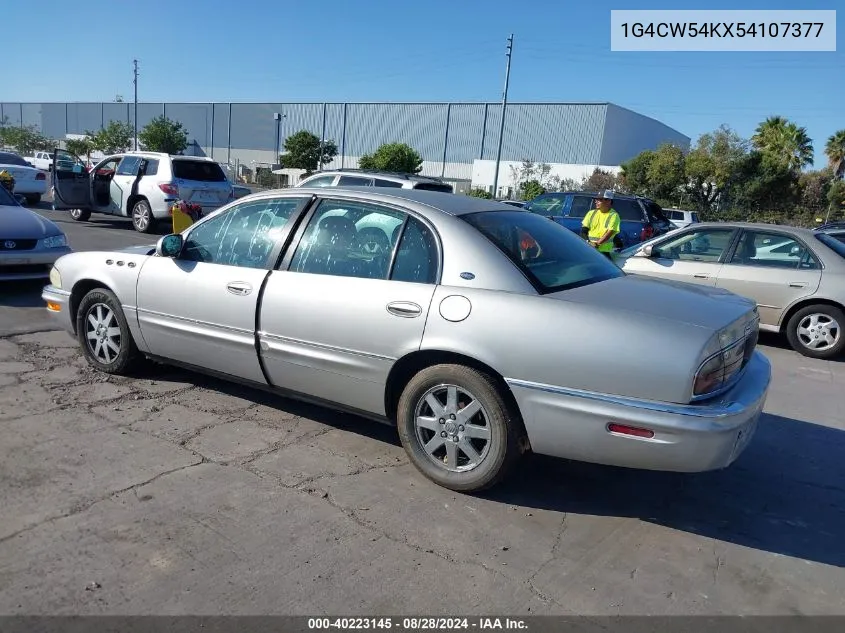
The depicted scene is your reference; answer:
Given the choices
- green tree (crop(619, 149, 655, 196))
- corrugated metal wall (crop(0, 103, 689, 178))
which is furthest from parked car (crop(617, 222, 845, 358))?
corrugated metal wall (crop(0, 103, 689, 178))

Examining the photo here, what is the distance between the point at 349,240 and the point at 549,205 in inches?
479

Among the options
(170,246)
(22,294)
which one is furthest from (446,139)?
(170,246)

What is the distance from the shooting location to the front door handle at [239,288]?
404 centimetres

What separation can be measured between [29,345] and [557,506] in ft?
16.0

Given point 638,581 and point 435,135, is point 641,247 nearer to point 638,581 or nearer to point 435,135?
point 638,581

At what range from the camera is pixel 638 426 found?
2.95m

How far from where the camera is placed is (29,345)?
572 centimetres

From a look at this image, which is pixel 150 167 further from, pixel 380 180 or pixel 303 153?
pixel 303 153

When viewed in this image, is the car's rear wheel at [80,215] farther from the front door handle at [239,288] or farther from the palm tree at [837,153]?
the palm tree at [837,153]

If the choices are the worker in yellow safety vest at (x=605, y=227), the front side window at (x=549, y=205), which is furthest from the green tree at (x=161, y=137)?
the worker in yellow safety vest at (x=605, y=227)

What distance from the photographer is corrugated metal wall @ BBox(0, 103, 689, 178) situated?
60.4 meters

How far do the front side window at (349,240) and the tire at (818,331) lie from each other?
582 centimetres

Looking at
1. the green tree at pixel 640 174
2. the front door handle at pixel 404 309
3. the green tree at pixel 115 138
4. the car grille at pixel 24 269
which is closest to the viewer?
the front door handle at pixel 404 309

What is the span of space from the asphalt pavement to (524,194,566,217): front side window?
10.9m
